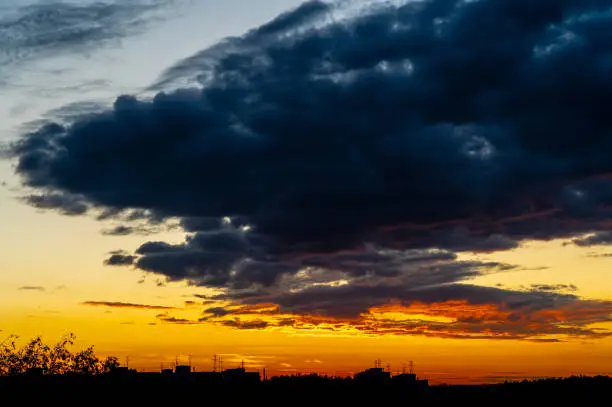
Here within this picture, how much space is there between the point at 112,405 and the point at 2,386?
23.5 metres

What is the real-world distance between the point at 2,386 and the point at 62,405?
55.9ft

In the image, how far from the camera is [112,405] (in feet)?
644

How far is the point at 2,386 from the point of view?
194 m

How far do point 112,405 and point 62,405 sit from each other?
13037 millimetres

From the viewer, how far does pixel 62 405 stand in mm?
186250
